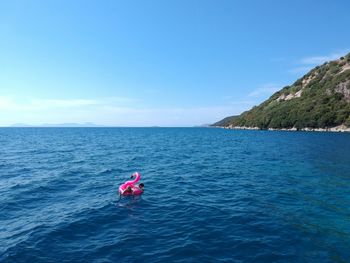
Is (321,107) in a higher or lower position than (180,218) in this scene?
higher

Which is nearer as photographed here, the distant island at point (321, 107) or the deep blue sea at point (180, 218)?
the deep blue sea at point (180, 218)

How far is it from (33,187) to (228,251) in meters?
20.9

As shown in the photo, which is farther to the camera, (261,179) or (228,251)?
(261,179)

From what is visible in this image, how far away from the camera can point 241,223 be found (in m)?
16.7

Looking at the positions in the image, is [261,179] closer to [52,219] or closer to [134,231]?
[134,231]

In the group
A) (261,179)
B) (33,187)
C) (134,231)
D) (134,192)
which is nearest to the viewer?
(134,231)

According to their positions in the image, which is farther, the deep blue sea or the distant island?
the distant island

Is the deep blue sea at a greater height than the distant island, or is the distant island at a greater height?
the distant island

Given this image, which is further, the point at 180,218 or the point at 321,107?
the point at 321,107

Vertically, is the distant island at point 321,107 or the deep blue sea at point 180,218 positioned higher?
the distant island at point 321,107

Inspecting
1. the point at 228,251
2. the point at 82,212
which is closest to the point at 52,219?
the point at 82,212

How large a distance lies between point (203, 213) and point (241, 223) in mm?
2922

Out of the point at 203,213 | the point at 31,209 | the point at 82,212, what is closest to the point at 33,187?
the point at 31,209

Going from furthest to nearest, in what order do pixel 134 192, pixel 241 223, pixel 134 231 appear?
1. pixel 134 192
2. pixel 241 223
3. pixel 134 231
